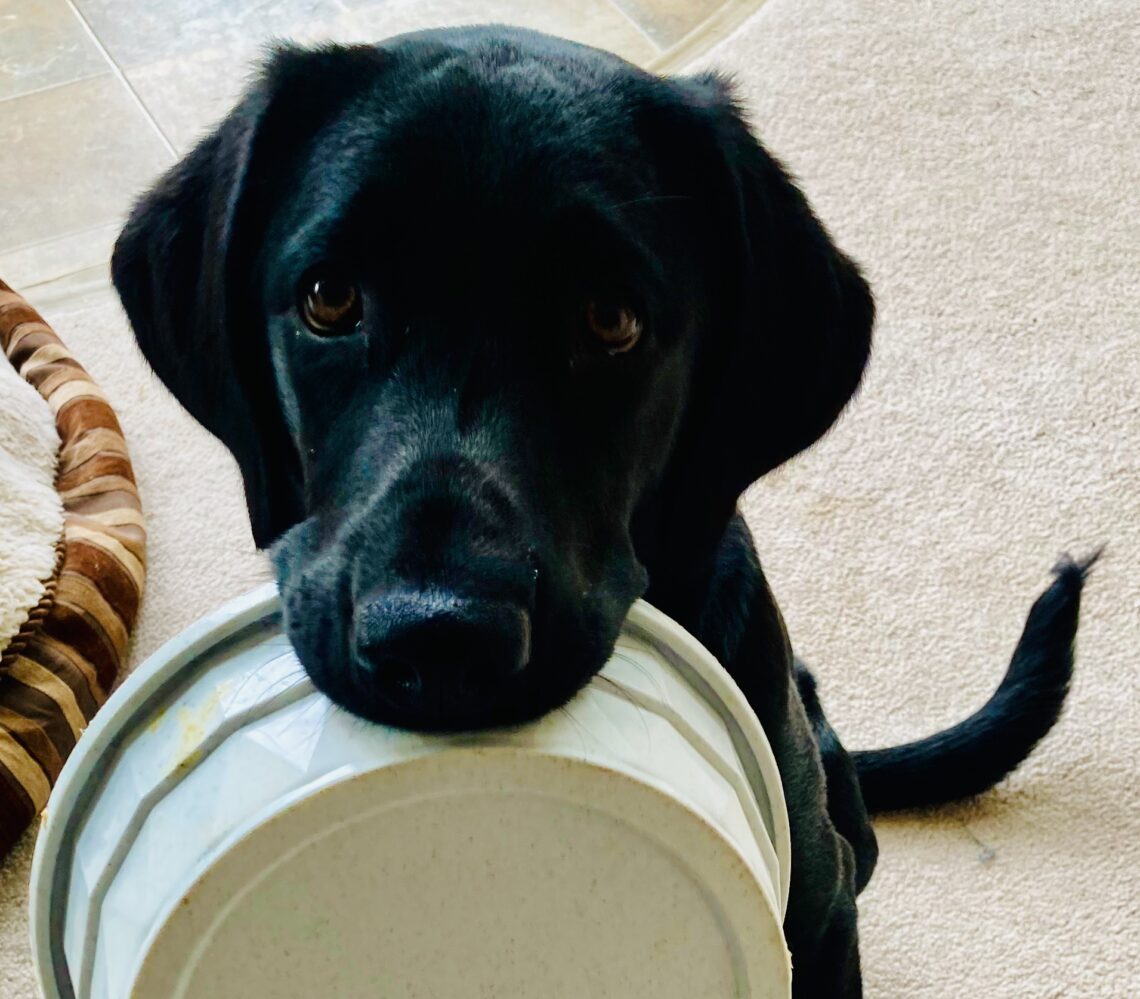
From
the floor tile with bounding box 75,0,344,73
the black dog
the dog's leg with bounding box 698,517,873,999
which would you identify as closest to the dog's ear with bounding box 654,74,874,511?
the black dog

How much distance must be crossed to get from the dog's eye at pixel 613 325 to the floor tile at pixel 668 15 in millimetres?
2256

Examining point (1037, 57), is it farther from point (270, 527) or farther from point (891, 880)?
point (270, 527)

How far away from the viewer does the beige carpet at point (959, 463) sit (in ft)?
5.51

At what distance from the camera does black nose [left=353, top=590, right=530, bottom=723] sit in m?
0.81

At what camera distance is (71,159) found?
298 cm

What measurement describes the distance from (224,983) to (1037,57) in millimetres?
2690

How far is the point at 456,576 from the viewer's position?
2.76 feet

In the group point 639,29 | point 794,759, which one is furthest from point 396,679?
point 639,29

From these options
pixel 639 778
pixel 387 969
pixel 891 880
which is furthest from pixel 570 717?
pixel 891 880

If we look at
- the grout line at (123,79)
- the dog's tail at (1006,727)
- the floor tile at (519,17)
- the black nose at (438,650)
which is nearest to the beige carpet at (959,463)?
the dog's tail at (1006,727)

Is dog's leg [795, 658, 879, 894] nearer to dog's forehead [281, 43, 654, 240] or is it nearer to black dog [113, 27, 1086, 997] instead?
black dog [113, 27, 1086, 997]

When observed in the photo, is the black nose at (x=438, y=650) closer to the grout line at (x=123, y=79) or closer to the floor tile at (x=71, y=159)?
the floor tile at (x=71, y=159)

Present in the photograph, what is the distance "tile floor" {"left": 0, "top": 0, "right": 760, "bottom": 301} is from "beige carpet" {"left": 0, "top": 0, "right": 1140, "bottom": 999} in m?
0.27

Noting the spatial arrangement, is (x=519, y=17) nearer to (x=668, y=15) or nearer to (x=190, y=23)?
(x=668, y=15)
